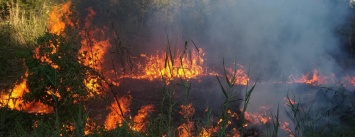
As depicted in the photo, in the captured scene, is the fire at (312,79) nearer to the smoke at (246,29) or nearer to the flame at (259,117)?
the smoke at (246,29)

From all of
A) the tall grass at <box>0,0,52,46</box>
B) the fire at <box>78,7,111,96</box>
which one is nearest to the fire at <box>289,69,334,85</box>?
the fire at <box>78,7,111,96</box>

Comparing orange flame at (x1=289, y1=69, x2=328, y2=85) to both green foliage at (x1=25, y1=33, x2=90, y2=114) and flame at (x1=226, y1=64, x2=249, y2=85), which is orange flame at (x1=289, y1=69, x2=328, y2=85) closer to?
flame at (x1=226, y1=64, x2=249, y2=85)

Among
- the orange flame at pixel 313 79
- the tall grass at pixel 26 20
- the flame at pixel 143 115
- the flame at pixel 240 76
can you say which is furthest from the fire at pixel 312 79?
the tall grass at pixel 26 20

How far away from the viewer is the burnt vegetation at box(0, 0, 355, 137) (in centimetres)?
405

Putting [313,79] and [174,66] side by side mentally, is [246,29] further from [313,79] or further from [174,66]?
[174,66]

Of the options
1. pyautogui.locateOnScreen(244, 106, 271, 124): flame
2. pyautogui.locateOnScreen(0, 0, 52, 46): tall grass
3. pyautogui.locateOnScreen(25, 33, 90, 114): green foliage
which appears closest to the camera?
pyautogui.locateOnScreen(25, 33, 90, 114): green foliage

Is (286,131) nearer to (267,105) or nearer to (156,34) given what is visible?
(267,105)

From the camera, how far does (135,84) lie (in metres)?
6.70

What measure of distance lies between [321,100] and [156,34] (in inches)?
186

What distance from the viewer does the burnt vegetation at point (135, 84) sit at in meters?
4.05

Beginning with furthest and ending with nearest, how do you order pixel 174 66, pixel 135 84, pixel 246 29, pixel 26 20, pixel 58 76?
1. pixel 246 29
2. pixel 26 20
3. pixel 174 66
4. pixel 135 84
5. pixel 58 76

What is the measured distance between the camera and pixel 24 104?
518 cm

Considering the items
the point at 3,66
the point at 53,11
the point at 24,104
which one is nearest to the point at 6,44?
the point at 3,66

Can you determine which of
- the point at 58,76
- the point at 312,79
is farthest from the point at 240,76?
the point at 58,76
